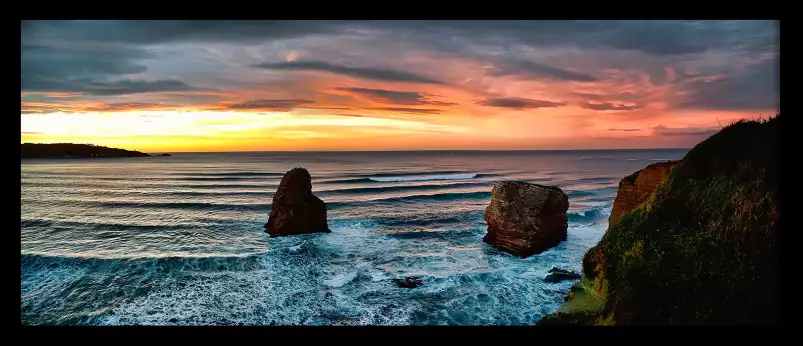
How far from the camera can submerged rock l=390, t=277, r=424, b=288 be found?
9750 millimetres

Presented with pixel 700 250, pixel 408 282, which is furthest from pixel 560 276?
pixel 700 250

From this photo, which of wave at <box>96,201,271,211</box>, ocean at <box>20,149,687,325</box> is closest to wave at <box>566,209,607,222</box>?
ocean at <box>20,149,687,325</box>

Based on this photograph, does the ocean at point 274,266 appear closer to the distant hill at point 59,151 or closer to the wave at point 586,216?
the wave at point 586,216

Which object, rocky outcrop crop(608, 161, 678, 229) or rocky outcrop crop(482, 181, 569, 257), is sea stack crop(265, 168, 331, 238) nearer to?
rocky outcrop crop(482, 181, 569, 257)

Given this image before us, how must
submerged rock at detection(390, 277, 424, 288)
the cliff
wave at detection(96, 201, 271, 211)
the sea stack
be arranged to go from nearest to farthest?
the cliff, submerged rock at detection(390, 277, 424, 288), the sea stack, wave at detection(96, 201, 271, 211)

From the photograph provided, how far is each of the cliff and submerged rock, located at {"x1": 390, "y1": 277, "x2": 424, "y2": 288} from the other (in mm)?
3772

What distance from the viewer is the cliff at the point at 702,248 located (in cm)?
464

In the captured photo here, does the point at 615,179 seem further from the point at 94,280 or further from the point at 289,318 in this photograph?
the point at 94,280

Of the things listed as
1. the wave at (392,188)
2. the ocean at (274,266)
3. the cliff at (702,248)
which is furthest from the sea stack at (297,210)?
the wave at (392,188)

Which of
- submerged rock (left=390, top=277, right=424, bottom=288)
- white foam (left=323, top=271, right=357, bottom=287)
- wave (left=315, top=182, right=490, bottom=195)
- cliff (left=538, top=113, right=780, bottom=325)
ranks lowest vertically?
white foam (left=323, top=271, right=357, bottom=287)

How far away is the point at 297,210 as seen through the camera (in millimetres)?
15844

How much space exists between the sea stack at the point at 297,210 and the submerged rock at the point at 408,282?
22.4 feet

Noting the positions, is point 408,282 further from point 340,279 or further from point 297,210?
point 297,210
